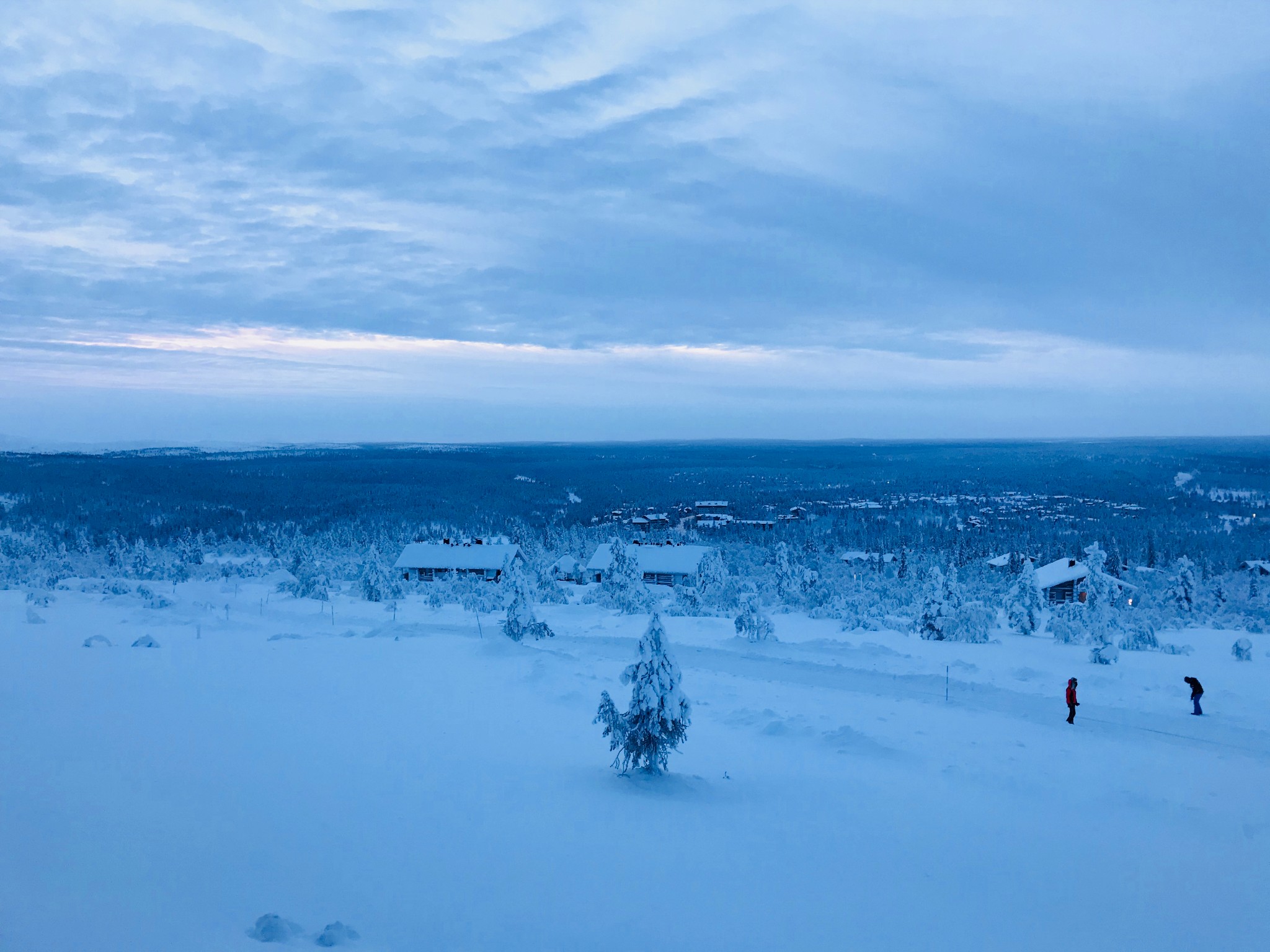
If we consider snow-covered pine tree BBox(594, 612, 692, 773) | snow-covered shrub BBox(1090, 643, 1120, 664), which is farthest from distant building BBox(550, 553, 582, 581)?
snow-covered pine tree BBox(594, 612, 692, 773)

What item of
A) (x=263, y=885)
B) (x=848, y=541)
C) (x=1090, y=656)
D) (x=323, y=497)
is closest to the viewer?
(x=263, y=885)

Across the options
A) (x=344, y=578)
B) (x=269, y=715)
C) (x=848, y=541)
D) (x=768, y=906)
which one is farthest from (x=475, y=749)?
(x=848, y=541)

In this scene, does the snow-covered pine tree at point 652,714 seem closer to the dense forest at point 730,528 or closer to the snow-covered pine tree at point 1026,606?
the dense forest at point 730,528

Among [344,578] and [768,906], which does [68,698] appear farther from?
[344,578]

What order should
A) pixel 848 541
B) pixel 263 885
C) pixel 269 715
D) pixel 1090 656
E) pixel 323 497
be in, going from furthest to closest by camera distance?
pixel 323 497 → pixel 848 541 → pixel 1090 656 → pixel 269 715 → pixel 263 885

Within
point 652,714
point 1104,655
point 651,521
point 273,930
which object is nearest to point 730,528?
point 651,521

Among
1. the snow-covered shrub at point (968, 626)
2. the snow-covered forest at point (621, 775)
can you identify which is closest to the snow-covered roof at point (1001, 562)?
the snow-covered forest at point (621, 775)
